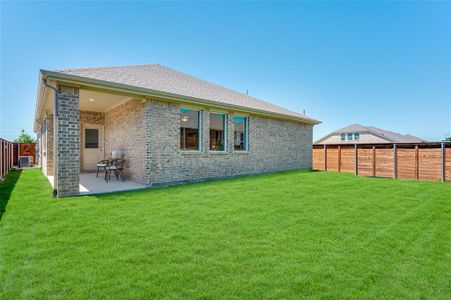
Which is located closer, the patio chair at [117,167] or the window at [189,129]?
the window at [189,129]

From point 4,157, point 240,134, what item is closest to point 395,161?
point 240,134

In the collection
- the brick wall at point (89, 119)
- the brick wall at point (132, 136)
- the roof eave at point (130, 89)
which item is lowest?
the brick wall at point (132, 136)

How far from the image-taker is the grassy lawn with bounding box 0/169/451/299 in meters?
2.48

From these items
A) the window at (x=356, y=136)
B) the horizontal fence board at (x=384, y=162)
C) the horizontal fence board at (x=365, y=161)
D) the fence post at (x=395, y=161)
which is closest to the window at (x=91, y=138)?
the horizontal fence board at (x=365, y=161)

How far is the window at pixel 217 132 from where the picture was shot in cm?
1017

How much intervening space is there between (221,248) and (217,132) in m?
7.29

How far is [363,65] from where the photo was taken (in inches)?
608

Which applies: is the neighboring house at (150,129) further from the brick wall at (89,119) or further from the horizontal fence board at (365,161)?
the horizontal fence board at (365,161)

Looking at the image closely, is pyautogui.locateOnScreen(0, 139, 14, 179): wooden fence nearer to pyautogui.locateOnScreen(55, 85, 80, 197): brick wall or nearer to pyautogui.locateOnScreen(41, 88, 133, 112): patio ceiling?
pyautogui.locateOnScreen(41, 88, 133, 112): patio ceiling

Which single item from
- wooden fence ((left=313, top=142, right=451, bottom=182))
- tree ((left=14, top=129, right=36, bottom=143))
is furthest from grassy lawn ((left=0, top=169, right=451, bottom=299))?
tree ((left=14, top=129, right=36, bottom=143))

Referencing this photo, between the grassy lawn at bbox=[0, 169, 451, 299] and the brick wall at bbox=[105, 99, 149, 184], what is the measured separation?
94.1 inches

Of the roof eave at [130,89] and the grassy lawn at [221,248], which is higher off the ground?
the roof eave at [130,89]

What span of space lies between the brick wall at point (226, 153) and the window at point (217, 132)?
0.96 ft

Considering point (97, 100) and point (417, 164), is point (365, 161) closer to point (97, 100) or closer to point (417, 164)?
point (417, 164)
